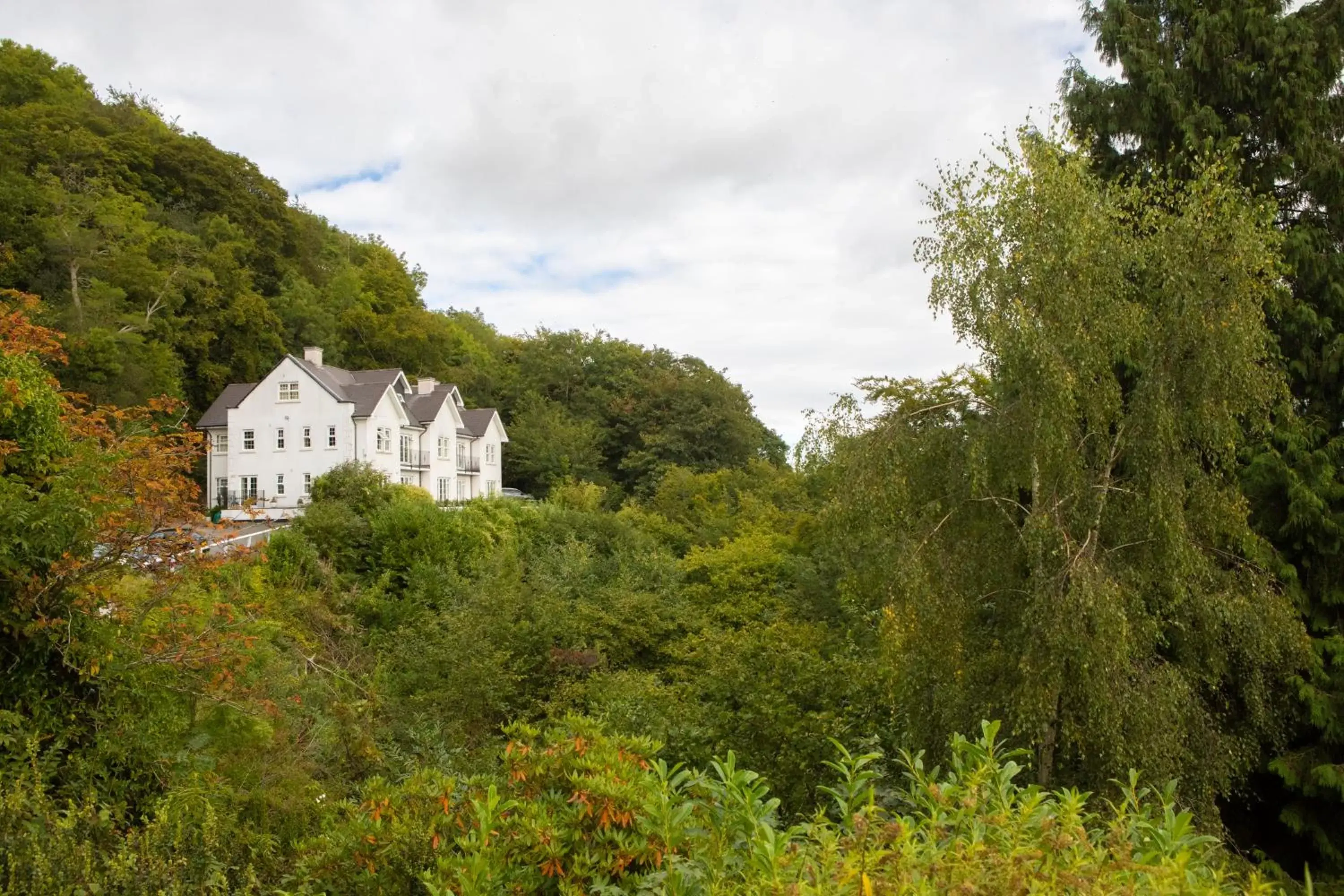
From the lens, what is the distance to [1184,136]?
11.3 m

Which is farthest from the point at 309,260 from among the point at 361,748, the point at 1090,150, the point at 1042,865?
the point at 1042,865

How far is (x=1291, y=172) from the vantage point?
11.4 meters

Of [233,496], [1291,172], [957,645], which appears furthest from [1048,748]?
[233,496]

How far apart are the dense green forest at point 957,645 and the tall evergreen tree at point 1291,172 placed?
0.16 feet

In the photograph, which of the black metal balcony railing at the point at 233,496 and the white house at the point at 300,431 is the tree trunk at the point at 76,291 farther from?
the black metal balcony railing at the point at 233,496

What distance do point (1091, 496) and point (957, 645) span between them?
206 cm

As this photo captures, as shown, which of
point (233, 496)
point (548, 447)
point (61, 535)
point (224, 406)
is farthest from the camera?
point (548, 447)

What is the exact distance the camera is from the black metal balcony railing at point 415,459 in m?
35.9

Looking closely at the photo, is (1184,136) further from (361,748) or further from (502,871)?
(361,748)

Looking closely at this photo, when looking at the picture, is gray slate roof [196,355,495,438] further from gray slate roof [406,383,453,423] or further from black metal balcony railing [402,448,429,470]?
black metal balcony railing [402,448,429,470]

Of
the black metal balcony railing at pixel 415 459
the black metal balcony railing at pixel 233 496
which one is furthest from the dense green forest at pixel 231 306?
the black metal balcony railing at pixel 415 459

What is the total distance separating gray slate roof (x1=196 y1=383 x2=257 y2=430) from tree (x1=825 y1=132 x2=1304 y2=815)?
99.7 ft

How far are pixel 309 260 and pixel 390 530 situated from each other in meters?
29.8

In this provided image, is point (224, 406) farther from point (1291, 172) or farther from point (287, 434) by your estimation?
point (1291, 172)
